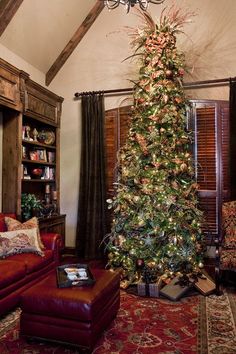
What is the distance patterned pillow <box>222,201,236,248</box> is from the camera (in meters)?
3.77

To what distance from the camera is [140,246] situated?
12.7 ft

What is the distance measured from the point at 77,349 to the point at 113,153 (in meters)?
3.48

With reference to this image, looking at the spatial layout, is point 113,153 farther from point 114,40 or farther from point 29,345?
point 29,345

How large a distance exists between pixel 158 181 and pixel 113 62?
9.03 ft

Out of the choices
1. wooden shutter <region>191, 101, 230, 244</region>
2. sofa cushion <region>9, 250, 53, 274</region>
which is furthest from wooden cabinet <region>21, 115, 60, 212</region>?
wooden shutter <region>191, 101, 230, 244</region>

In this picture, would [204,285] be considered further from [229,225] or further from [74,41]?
[74,41]

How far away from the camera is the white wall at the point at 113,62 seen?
16.1 ft

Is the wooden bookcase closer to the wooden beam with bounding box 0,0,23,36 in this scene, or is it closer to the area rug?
the wooden beam with bounding box 0,0,23,36

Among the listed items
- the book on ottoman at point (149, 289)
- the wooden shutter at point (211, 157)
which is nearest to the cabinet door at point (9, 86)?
the wooden shutter at point (211, 157)

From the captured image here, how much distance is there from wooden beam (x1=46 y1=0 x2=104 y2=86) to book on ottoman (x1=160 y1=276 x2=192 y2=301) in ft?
13.8

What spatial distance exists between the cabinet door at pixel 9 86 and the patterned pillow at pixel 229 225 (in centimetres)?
321

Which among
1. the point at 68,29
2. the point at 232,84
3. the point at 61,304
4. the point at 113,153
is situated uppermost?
the point at 68,29

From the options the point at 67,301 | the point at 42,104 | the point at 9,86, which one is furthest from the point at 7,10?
the point at 67,301

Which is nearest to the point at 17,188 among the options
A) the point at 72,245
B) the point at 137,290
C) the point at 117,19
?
the point at 72,245
